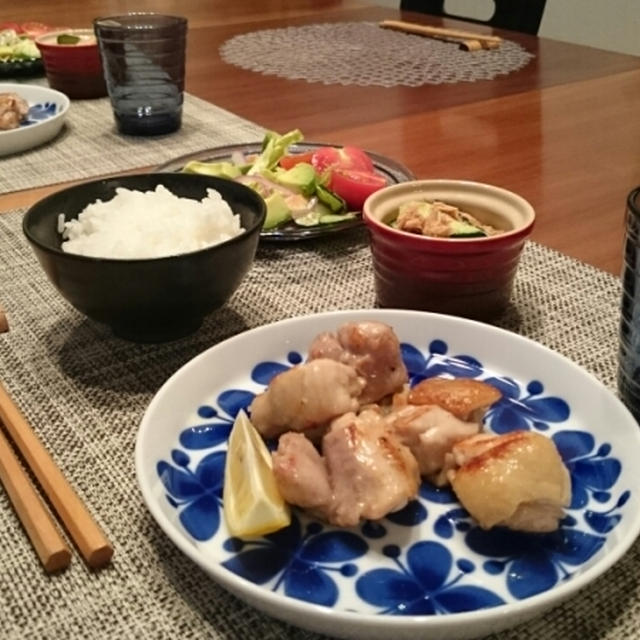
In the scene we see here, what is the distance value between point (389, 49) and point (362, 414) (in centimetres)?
163

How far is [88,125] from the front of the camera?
1622 mm

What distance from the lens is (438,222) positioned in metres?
0.88

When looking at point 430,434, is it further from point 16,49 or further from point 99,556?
point 16,49

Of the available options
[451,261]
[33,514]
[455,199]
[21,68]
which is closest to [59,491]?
[33,514]

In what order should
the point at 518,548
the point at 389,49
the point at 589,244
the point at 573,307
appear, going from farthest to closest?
the point at 389,49 → the point at 589,244 → the point at 573,307 → the point at 518,548

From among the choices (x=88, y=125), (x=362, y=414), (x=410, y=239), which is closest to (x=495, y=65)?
(x=88, y=125)

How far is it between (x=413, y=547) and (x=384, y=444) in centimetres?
7

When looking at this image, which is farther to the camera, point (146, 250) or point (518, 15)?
point (518, 15)

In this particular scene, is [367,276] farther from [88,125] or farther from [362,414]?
[88,125]

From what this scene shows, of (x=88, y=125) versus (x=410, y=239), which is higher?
(x=410, y=239)

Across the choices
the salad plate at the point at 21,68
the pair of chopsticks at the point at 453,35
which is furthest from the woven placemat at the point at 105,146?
the pair of chopsticks at the point at 453,35

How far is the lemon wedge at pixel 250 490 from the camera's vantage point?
1.87 ft

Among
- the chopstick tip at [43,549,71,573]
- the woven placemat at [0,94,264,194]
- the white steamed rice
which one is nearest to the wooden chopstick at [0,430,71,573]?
the chopstick tip at [43,549,71,573]

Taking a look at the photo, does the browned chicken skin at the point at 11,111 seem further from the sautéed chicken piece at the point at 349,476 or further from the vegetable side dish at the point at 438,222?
the sautéed chicken piece at the point at 349,476
